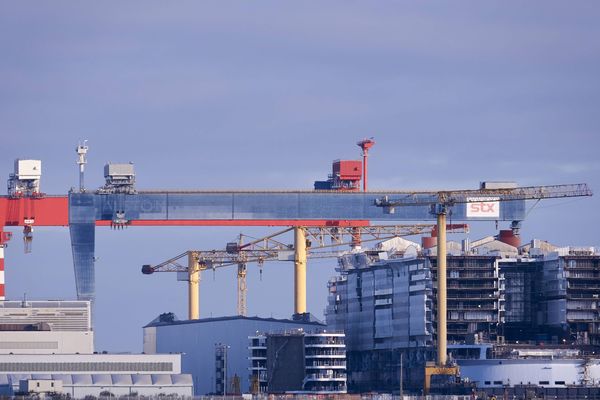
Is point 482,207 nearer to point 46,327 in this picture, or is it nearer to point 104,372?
point 104,372

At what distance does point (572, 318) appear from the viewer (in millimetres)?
175875

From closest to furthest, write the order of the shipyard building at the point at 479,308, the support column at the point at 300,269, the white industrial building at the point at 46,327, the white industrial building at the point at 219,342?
the white industrial building at the point at 46,327, the shipyard building at the point at 479,308, the white industrial building at the point at 219,342, the support column at the point at 300,269

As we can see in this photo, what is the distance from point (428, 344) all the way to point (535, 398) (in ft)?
61.9

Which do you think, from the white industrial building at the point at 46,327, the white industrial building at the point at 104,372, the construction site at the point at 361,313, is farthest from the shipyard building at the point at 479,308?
the white industrial building at the point at 46,327

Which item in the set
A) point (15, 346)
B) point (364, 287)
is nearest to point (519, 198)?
point (364, 287)

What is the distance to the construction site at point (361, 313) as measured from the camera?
16000 cm

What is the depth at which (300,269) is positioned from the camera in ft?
587

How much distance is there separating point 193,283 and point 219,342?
2148cm

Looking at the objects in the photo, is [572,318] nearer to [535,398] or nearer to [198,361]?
[535,398]

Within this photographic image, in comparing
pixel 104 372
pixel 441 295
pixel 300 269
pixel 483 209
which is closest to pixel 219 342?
pixel 300 269

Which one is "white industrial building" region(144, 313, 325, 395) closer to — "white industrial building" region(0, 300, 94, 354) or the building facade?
the building facade

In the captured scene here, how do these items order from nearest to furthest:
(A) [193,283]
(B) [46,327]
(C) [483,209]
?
1. (B) [46,327]
2. (C) [483,209]
3. (A) [193,283]

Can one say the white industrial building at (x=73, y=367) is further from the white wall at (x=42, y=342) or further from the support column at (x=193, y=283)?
the support column at (x=193, y=283)

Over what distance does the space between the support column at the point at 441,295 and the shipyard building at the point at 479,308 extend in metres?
5.08
